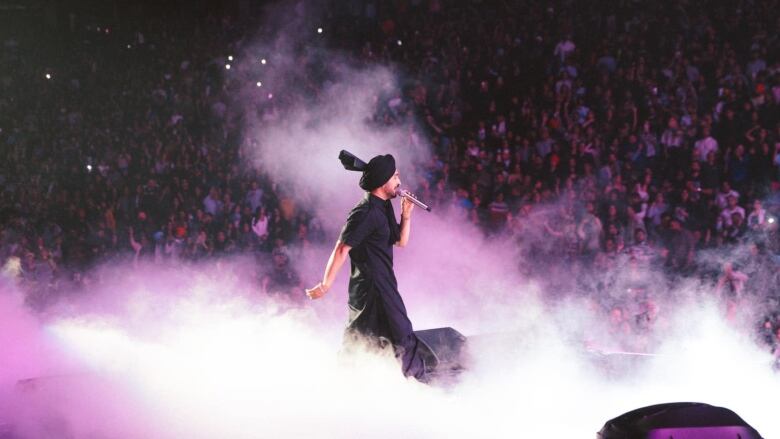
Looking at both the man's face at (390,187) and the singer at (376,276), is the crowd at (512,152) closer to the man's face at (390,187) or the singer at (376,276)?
the singer at (376,276)

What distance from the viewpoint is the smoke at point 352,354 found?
14.4ft

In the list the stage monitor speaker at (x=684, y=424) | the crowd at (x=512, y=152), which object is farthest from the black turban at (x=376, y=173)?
the crowd at (x=512, y=152)

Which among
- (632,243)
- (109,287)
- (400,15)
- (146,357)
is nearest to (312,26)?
(400,15)

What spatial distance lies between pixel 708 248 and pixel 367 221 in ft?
16.5

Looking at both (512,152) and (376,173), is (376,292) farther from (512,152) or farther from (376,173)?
(512,152)

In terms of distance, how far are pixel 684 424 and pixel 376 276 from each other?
1.89 metres

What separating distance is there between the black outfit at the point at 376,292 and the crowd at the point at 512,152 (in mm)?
3024

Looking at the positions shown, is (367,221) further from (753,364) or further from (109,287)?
(109,287)

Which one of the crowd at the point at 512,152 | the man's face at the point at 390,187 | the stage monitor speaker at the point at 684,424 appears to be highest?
the crowd at the point at 512,152

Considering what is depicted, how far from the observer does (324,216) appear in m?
10.1

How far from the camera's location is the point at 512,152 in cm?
1000

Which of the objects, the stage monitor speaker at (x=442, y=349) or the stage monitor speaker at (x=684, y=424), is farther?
the stage monitor speaker at (x=442, y=349)

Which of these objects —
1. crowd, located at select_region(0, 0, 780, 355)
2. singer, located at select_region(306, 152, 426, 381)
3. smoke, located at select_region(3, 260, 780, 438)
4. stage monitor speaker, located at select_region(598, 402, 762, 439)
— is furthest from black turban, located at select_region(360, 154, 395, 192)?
crowd, located at select_region(0, 0, 780, 355)

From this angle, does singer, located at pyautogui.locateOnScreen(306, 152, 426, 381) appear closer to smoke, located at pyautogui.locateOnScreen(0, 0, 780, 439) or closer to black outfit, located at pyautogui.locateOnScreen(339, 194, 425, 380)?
black outfit, located at pyautogui.locateOnScreen(339, 194, 425, 380)
